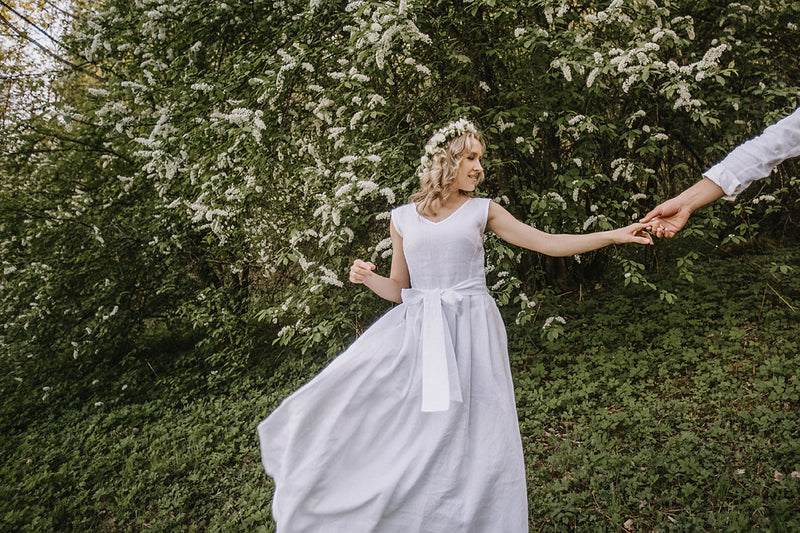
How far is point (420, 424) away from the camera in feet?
7.61

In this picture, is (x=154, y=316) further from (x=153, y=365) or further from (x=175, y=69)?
(x=175, y=69)

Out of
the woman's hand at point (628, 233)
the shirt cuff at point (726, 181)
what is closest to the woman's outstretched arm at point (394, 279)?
the woman's hand at point (628, 233)

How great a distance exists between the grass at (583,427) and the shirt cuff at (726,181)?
2036mm

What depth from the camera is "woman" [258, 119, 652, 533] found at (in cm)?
219

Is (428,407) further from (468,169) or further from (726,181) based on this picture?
(726,181)

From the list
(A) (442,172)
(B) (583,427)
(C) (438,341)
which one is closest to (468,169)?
(A) (442,172)

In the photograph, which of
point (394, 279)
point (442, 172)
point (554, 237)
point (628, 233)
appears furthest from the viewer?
point (394, 279)

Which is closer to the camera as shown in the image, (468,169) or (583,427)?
(468,169)

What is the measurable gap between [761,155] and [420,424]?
1.62 metres

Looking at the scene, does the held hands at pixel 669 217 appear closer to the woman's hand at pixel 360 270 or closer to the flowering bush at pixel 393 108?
the woman's hand at pixel 360 270

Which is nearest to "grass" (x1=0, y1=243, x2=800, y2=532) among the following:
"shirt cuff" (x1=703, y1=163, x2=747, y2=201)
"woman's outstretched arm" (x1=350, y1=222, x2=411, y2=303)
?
"woman's outstretched arm" (x1=350, y1=222, x2=411, y2=303)

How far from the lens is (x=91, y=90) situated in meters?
4.45

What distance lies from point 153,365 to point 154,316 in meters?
0.78

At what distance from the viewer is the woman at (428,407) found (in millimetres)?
2193
